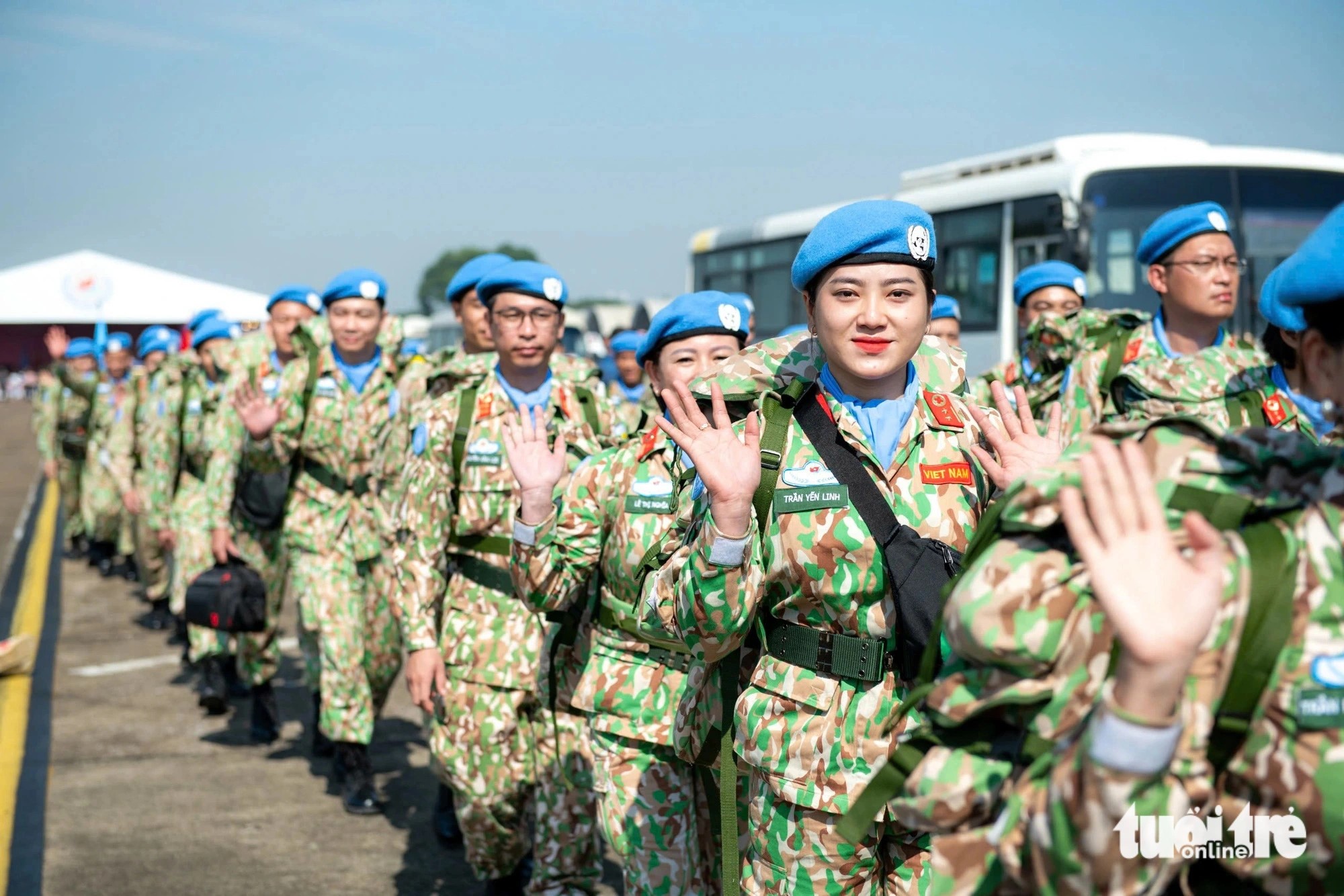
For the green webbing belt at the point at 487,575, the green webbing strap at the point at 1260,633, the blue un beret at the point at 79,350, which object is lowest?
the green webbing belt at the point at 487,575

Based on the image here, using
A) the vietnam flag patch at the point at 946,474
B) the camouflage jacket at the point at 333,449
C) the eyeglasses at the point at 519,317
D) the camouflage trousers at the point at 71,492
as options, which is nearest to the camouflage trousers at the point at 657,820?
the vietnam flag patch at the point at 946,474

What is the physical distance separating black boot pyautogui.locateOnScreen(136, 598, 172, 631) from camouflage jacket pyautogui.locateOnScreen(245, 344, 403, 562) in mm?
5351

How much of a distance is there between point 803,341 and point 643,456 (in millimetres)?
927

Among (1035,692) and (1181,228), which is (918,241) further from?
(1181,228)

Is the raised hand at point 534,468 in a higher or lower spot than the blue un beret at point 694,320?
lower

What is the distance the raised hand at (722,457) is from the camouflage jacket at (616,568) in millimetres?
1080

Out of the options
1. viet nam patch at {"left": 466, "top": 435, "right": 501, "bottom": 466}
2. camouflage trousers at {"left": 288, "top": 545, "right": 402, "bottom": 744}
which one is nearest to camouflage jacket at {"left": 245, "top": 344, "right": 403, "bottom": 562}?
camouflage trousers at {"left": 288, "top": 545, "right": 402, "bottom": 744}

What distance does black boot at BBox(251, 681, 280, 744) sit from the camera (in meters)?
8.23

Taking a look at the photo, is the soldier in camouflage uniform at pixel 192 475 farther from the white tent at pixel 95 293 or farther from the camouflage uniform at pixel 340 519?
the white tent at pixel 95 293

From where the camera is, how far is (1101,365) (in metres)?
5.21

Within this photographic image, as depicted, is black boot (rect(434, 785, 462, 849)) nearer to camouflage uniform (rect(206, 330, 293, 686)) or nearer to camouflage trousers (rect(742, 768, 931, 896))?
camouflage uniform (rect(206, 330, 293, 686))

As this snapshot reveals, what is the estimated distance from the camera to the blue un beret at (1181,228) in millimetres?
5039

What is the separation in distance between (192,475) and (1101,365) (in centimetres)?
750

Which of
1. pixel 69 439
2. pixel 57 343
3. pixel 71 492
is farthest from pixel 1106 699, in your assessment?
pixel 71 492
